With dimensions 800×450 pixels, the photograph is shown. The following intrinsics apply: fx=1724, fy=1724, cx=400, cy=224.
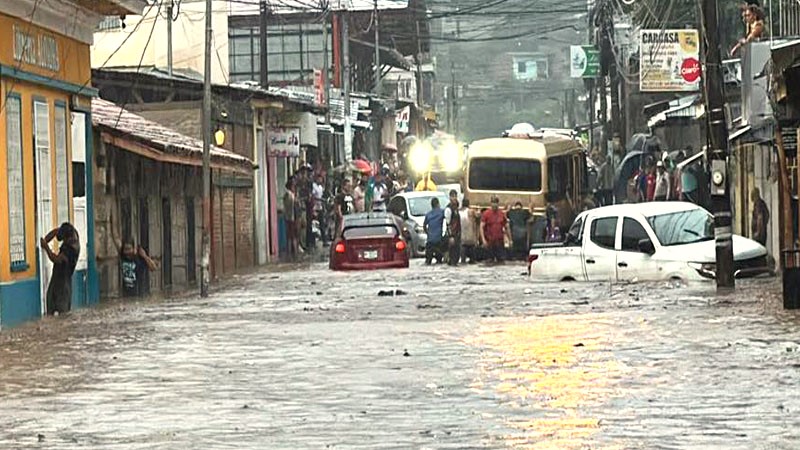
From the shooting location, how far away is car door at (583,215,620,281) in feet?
92.9

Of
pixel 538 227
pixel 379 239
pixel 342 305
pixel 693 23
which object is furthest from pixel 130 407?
pixel 693 23

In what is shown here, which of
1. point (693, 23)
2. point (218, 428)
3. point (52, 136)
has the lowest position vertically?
point (218, 428)

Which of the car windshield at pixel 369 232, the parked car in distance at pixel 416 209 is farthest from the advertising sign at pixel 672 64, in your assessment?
the parked car in distance at pixel 416 209

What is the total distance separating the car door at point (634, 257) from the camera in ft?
91.0

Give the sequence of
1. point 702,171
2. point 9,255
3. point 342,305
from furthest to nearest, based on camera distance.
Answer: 1. point 702,171
2. point 342,305
3. point 9,255

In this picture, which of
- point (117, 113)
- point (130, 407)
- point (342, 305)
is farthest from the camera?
point (117, 113)

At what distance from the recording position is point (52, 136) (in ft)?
88.6

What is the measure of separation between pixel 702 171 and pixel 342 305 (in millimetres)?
15183

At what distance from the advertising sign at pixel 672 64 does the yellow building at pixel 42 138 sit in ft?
51.2

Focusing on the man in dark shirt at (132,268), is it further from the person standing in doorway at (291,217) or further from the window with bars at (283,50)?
the window with bars at (283,50)

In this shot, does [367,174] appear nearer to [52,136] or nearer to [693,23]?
[693,23]

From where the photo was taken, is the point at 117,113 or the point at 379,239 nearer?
the point at 117,113

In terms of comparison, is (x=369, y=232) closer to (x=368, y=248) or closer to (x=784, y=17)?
(x=368, y=248)

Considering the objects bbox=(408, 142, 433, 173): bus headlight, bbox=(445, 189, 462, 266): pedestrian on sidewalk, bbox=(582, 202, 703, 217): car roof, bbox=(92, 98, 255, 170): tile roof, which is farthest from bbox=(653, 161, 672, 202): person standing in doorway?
bbox=(408, 142, 433, 173): bus headlight
